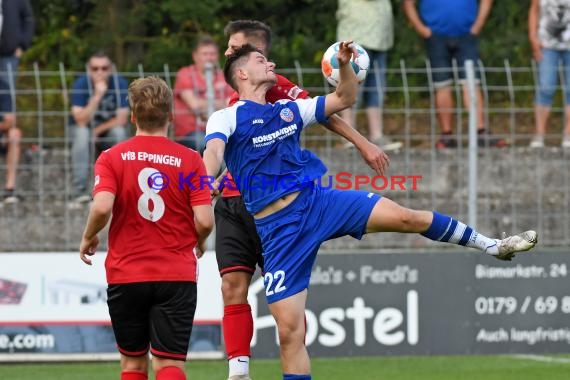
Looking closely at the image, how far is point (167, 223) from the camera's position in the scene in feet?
22.5

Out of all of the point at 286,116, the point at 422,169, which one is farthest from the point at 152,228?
the point at 422,169

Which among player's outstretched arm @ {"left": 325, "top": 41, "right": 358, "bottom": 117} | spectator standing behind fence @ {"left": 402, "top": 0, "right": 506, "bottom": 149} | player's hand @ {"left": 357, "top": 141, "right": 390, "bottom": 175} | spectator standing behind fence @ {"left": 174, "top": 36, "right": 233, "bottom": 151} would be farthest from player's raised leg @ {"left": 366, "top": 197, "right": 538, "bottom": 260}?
spectator standing behind fence @ {"left": 402, "top": 0, "right": 506, "bottom": 149}

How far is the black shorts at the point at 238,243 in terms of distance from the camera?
8.22 m

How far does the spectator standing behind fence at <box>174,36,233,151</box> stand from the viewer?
37.1ft

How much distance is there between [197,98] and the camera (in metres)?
11.5

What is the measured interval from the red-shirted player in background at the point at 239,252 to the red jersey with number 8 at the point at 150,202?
1321mm

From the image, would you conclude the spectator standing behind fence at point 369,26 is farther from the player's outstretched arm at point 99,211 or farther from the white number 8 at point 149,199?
the player's outstretched arm at point 99,211

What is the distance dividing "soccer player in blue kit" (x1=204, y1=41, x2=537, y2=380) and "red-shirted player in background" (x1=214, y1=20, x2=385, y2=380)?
0.51m

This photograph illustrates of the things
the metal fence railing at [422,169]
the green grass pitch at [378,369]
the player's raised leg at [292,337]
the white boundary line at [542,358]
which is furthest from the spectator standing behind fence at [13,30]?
the player's raised leg at [292,337]

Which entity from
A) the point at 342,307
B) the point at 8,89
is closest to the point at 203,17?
the point at 8,89

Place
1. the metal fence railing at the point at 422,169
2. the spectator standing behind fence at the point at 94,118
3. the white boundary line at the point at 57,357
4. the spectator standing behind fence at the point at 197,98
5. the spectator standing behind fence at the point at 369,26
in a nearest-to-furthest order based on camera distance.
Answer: the white boundary line at the point at 57,357 < the spectator standing behind fence at the point at 197,98 < the spectator standing behind fence at the point at 94,118 < the metal fence railing at the point at 422,169 < the spectator standing behind fence at the point at 369,26

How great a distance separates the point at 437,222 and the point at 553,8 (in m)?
6.03

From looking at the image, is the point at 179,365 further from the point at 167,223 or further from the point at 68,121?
the point at 68,121

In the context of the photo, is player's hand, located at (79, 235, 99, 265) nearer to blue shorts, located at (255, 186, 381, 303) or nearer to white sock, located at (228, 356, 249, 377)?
blue shorts, located at (255, 186, 381, 303)
